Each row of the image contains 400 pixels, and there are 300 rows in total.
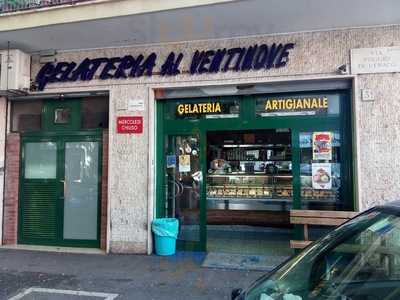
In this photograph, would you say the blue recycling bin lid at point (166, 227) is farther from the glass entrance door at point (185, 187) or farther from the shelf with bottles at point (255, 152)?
the shelf with bottles at point (255, 152)

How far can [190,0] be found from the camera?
527 centimetres

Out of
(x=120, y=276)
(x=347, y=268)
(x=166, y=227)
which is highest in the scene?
(x=347, y=268)

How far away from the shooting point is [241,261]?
6.16 m

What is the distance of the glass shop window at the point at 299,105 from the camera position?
6.34m

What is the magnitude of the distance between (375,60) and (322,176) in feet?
6.59

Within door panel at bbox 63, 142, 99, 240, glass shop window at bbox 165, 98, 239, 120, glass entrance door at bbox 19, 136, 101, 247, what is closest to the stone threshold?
glass entrance door at bbox 19, 136, 101, 247

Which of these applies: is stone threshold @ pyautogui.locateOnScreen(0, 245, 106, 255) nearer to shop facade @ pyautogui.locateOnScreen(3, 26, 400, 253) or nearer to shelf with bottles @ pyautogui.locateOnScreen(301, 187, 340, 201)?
shop facade @ pyautogui.locateOnScreen(3, 26, 400, 253)

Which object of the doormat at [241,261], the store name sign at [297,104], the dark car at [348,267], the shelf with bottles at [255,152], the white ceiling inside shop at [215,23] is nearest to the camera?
the dark car at [348,267]

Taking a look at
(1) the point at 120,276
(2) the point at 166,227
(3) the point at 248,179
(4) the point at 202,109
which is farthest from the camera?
(3) the point at 248,179

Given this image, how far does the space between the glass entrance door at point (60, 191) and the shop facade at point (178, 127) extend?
0.07ft

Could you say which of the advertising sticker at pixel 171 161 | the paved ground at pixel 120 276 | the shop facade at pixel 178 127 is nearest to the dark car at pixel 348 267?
the paved ground at pixel 120 276

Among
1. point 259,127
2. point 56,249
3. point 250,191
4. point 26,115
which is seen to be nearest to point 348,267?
point 259,127

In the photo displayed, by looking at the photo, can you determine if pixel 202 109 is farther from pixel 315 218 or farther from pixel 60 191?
pixel 60 191

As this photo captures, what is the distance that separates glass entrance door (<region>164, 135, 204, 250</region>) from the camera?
6.77 metres
